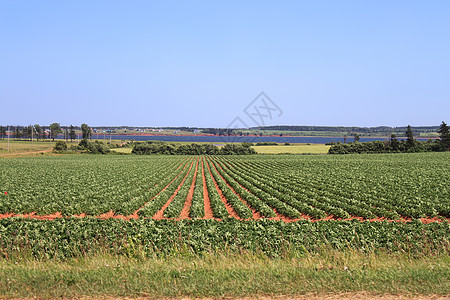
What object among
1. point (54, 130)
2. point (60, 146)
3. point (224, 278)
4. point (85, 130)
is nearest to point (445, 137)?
point (224, 278)

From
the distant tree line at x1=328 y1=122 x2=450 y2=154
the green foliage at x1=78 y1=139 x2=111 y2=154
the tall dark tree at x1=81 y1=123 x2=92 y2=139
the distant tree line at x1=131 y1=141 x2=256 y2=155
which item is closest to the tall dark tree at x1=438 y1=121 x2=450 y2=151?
the distant tree line at x1=328 y1=122 x2=450 y2=154

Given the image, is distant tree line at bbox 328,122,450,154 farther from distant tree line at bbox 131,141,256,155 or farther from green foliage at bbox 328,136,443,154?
distant tree line at bbox 131,141,256,155

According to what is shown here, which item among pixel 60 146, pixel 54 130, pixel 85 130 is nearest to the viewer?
pixel 60 146

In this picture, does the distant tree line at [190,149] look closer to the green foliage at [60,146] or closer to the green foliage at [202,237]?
the green foliage at [60,146]

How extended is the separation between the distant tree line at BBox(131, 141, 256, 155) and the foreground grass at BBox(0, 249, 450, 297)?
330ft

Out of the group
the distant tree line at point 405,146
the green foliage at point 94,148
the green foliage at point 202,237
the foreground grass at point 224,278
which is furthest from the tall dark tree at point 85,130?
the foreground grass at point 224,278

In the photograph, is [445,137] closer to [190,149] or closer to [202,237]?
[190,149]

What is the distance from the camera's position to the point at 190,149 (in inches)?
4439

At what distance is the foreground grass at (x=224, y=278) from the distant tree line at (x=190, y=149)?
100498mm

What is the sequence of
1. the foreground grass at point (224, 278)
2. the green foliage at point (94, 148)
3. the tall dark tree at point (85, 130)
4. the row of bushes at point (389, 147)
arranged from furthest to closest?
1. the tall dark tree at point (85, 130)
2. the green foliage at point (94, 148)
3. the row of bushes at point (389, 147)
4. the foreground grass at point (224, 278)

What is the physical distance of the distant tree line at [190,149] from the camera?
109m

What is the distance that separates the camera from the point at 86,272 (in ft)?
22.9

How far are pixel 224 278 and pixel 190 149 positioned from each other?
10681cm

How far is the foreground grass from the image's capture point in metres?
6.20
